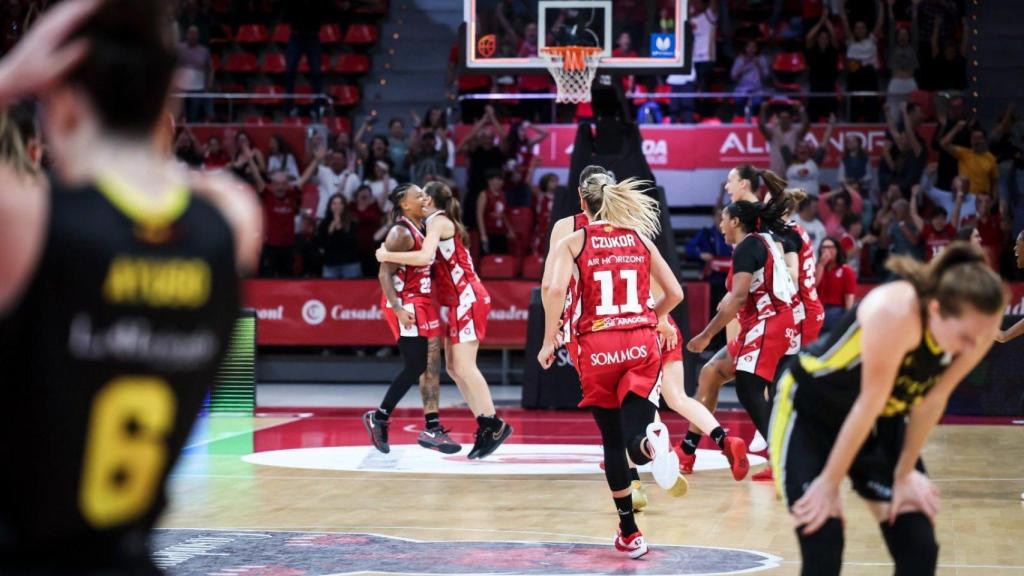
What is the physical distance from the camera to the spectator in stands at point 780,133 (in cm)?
1709

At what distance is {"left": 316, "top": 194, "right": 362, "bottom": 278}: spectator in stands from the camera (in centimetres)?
1630

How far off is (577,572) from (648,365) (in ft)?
3.84

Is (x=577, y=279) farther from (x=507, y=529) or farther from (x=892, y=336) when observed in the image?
(x=892, y=336)

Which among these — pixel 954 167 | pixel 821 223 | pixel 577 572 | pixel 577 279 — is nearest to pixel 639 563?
pixel 577 572

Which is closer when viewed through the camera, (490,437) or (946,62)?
(490,437)

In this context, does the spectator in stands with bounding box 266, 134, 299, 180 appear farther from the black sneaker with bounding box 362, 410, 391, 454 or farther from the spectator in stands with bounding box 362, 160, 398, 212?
the black sneaker with bounding box 362, 410, 391, 454

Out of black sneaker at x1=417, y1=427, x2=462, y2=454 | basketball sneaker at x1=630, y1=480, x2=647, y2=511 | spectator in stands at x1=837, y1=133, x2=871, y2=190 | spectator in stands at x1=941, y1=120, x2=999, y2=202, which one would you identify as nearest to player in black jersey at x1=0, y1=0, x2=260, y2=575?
basketball sneaker at x1=630, y1=480, x2=647, y2=511

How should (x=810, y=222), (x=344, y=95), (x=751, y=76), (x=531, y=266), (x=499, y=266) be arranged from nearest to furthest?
(x=810, y=222) → (x=531, y=266) → (x=499, y=266) → (x=751, y=76) → (x=344, y=95)

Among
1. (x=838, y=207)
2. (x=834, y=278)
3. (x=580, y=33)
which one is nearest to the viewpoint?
(x=580, y=33)

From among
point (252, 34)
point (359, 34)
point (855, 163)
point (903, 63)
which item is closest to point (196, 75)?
point (252, 34)

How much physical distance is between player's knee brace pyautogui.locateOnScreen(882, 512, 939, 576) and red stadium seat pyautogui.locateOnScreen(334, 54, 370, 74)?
57.7 ft

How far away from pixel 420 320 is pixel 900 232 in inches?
292

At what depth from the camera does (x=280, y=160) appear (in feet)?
59.4

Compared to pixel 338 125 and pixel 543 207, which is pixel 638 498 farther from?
pixel 338 125
